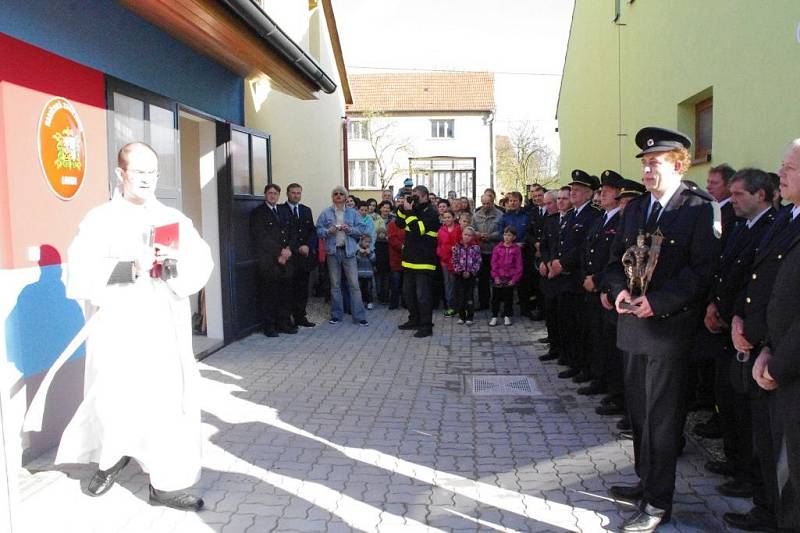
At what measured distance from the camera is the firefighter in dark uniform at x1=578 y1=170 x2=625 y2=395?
636 centimetres

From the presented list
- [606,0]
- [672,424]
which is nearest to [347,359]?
[672,424]

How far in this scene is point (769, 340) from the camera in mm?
3289

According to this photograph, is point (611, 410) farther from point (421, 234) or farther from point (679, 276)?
point (421, 234)

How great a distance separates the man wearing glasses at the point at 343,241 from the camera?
10844 mm

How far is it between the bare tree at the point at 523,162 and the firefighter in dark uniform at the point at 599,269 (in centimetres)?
3138

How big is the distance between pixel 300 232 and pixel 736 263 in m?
6.88

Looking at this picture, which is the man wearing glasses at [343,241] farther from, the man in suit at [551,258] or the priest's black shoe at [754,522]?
the priest's black shoe at [754,522]

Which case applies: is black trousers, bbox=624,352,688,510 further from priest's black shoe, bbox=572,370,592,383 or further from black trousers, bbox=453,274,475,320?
black trousers, bbox=453,274,475,320

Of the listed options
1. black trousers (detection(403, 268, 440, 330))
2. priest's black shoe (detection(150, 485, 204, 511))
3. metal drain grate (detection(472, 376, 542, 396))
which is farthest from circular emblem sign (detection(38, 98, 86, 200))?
black trousers (detection(403, 268, 440, 330))

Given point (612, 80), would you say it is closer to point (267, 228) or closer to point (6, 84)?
point (267, 228)

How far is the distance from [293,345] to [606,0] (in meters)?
8.08

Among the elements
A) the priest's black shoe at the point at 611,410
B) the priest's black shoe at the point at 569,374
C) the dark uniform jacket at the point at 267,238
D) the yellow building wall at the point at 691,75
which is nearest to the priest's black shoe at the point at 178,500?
the priest's black shoe at the point at 611,410

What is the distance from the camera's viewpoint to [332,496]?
4281 millimetres

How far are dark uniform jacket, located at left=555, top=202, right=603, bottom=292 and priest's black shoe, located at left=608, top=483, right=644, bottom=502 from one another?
322 centimetres
